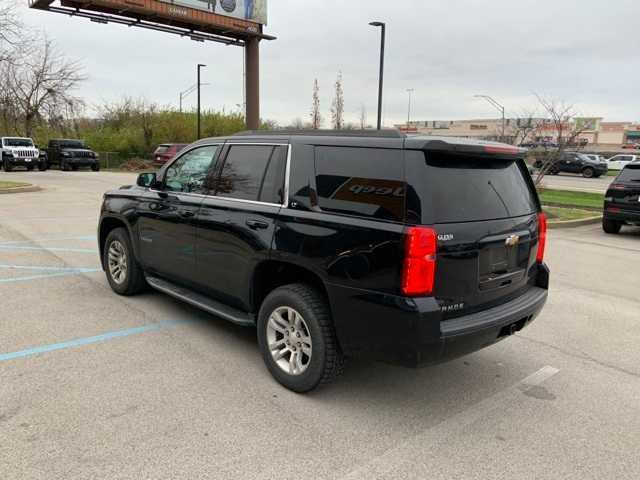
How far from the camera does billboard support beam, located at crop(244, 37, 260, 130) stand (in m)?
31.0

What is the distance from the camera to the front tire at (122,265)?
548cm

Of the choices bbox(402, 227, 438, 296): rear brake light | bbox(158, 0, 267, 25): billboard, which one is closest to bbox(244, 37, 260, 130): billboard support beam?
bbox(158, 0, 267, 25): billboard

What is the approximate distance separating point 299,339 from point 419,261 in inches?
43.3

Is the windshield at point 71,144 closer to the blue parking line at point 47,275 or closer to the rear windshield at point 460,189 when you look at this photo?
the blue parking line at point 47,275

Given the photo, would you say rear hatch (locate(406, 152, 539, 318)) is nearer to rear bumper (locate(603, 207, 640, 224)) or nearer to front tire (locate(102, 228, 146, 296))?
front tire (locate(102, 228, 146, 296))

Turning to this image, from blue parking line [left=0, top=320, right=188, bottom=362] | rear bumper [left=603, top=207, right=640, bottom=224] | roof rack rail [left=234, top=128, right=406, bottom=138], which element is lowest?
blue parking line [left=0, top=320, right=188, bottom=362]

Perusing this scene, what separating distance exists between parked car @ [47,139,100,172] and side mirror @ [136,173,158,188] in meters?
28.1

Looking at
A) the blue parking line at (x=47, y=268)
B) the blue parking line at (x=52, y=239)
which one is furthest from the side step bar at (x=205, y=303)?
the blue parking line at (x=52, y=239)

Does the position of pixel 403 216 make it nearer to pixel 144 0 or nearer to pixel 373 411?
pixel 373 411

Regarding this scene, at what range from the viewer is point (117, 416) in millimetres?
3217

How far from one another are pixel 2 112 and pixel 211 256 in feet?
139

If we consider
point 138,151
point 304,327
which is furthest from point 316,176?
point 138,151

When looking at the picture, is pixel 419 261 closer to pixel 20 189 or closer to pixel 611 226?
pixel 611 226

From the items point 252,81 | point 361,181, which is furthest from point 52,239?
point 252,81
